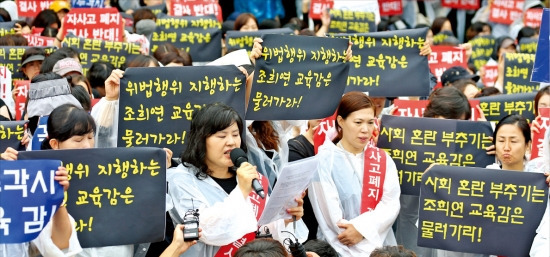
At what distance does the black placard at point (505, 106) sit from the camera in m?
9.20

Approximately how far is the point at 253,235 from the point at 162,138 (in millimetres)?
1071

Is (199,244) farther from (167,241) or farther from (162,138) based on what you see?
(162,138)

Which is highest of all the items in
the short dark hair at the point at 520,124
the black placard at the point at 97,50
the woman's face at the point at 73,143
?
the woman's face at the point at 73,143

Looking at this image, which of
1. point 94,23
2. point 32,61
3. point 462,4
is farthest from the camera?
point 462,4

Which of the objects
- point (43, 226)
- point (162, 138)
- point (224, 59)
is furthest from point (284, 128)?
point (43, 226)

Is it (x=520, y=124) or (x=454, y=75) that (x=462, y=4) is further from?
(x=520, y=124)

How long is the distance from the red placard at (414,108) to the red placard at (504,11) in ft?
28.2

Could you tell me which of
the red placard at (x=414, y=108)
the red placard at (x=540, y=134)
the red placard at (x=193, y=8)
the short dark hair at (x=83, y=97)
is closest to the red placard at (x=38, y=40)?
the red placard at (x=193, y=8)

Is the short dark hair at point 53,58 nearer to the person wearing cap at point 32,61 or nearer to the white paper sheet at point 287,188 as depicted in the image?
the person wearing cap at point 32,61

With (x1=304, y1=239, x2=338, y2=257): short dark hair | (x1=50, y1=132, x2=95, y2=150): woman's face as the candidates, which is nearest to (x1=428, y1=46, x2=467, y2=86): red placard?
(x1=304, y1=239, x2=338, y2=257): short dark hair

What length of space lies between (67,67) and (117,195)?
342 cm

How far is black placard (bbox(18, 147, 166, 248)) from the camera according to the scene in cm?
592

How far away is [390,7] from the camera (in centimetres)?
1812

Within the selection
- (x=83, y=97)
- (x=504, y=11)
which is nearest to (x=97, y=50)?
(x=83, y=97)
